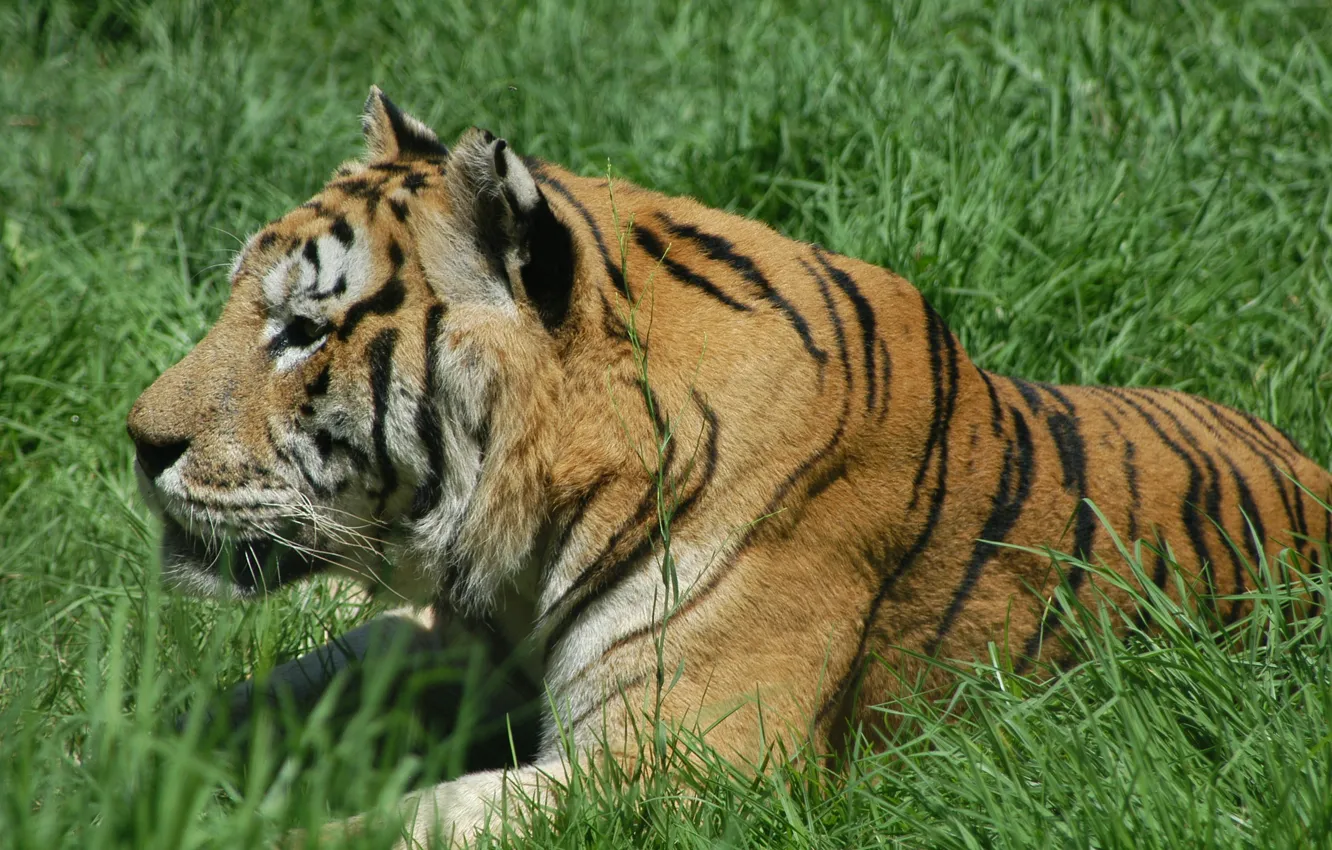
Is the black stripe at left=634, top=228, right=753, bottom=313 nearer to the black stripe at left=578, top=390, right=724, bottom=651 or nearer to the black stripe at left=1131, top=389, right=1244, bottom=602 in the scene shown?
the black stripe at left=578, top=390, right=724, bottom=651

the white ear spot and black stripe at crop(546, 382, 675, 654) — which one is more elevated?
the white ear spot

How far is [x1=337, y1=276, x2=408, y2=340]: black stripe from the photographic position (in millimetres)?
2686

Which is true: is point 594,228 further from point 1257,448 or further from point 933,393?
point 1257,448

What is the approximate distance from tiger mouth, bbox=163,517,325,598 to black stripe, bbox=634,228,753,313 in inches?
39.3

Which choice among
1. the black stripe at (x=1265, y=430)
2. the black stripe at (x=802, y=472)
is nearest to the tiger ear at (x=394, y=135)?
the black stripe at (x=802, y=472)

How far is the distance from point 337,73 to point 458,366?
390 cm

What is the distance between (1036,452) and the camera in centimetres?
296

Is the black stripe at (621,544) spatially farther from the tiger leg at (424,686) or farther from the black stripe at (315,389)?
the black stripe at (315,389)

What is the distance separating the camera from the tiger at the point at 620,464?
8.59 feet

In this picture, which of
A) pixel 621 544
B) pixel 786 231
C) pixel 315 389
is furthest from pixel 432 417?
pixel 786 231

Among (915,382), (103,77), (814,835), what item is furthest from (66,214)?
(814,835)

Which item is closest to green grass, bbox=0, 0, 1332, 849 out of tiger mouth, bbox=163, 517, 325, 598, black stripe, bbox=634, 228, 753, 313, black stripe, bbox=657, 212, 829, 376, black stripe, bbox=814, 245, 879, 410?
tiger mouth, bbox=163, 517, 325, 598

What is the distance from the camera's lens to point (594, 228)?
2.80 metres

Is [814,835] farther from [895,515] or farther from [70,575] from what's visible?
[70,575]
